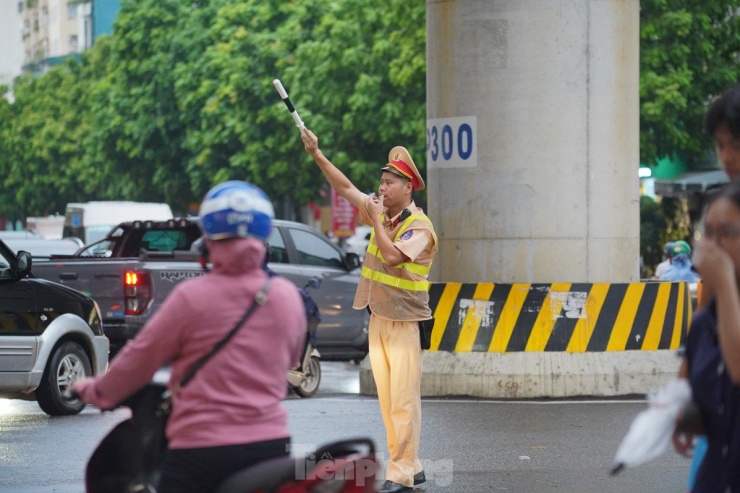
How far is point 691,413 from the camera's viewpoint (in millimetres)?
4297

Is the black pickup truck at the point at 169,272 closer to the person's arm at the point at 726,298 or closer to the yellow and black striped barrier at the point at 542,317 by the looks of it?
the yellow and black striped barrier at the point at 542,317

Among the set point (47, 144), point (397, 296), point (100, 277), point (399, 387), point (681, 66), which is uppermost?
point (47, 144)

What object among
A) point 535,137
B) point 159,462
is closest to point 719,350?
point 159,462

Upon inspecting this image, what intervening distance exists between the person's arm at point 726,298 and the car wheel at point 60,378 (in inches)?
358

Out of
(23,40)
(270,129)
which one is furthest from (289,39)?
(23,40)

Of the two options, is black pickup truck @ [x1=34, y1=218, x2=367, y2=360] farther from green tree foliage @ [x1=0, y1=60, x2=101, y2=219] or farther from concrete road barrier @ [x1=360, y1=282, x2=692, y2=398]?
green tree foliage @ [x1=0, y1=60, x2=101, y2=219]

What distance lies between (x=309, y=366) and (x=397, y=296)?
6323mm

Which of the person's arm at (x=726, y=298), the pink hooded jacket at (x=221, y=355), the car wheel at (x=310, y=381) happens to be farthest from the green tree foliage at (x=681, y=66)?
the person's arm at (x=726, y=298)

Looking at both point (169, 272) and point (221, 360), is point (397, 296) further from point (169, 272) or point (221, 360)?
point (169, 272)

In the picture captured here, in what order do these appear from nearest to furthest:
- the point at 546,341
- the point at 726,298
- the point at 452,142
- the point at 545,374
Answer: the point at 726,298
the point at 545,374
the point at 546,341
the point at 452,142

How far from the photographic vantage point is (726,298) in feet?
13.6

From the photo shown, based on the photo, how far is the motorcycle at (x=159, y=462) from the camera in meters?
4.43

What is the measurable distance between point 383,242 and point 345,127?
32114mm

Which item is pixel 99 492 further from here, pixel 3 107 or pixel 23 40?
pixel 23 40
